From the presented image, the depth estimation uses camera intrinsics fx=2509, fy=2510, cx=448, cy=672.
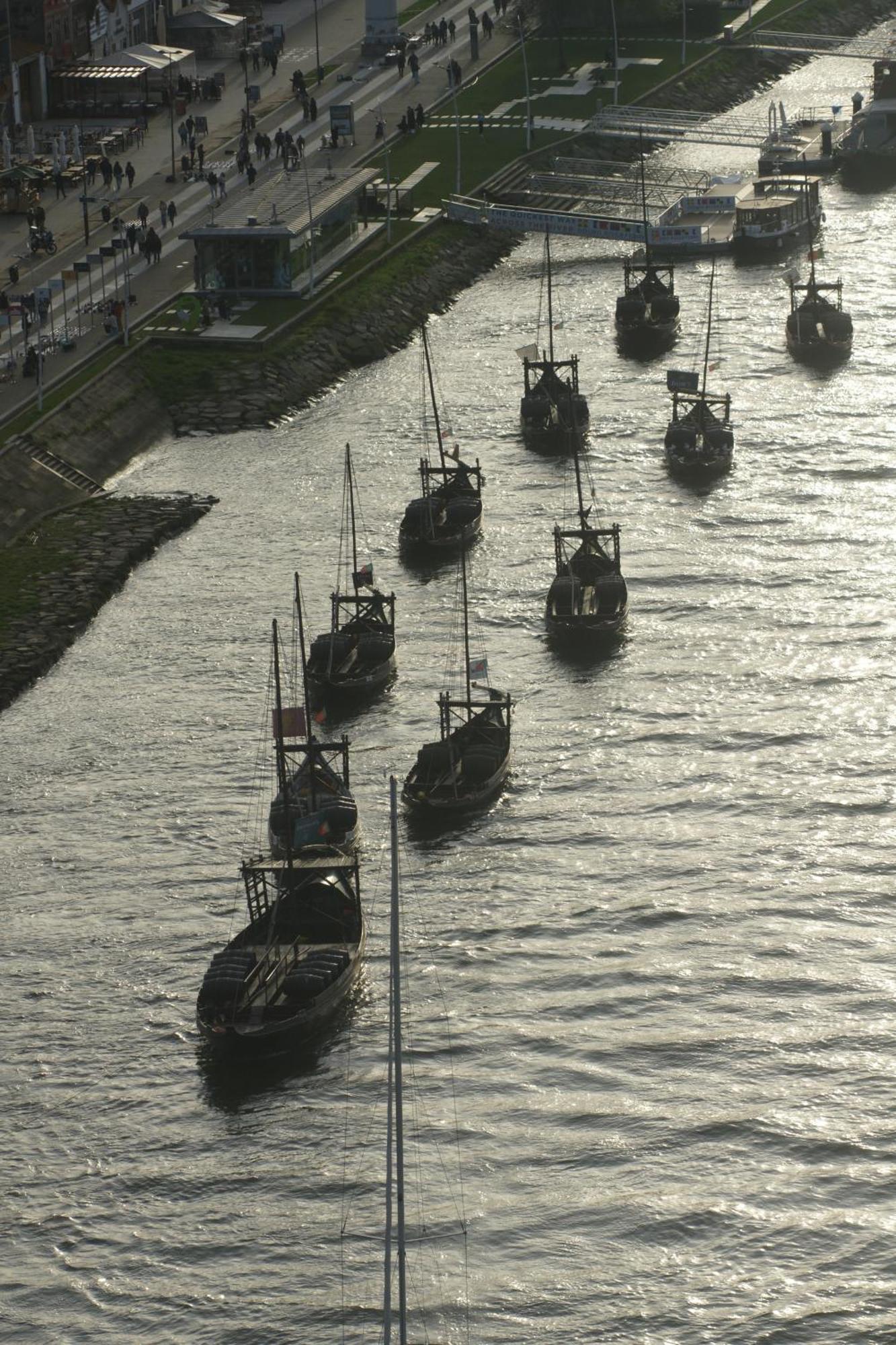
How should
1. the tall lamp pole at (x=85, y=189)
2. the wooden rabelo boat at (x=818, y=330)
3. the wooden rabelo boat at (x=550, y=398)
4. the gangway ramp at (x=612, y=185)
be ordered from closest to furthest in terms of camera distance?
the wooden rabelo boat at (x=550, y=398) → the wooden rabelo boat at (x=818, y=330) → the tall lamp pole at (x=85, y=189) → the gangway ramp at (x=612, y=185)

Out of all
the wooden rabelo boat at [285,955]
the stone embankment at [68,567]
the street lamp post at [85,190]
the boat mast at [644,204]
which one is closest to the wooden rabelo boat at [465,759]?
the wooden rabelo boat at [285,955]

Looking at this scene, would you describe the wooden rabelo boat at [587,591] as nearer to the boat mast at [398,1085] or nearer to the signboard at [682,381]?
the signboard at [682,381]

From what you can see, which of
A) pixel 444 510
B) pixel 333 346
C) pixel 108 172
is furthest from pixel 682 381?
pixel 108 172

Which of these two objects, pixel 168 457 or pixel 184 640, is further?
pixel 168 457

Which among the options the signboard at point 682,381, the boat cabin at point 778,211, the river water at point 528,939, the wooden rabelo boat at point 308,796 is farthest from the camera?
the boat cabin at point 778,211

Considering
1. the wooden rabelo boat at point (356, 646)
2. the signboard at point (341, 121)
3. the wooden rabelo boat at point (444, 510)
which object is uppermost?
the signboard at point (341, 121)

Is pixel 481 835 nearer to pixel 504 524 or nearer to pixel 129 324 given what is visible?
pixel 504 524

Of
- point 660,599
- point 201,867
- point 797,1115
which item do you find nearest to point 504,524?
point 660,599
